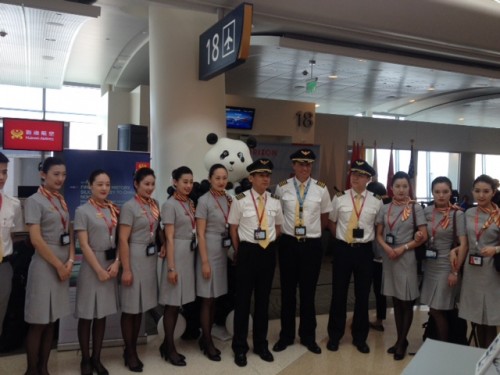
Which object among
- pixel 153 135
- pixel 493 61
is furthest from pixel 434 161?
pixel 153 135

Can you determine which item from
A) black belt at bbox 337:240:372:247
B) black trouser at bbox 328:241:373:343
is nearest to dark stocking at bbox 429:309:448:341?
black trouser at bbox 328:241:373:343

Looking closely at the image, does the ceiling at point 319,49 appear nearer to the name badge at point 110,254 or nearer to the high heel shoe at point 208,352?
the name badge at point 110,254

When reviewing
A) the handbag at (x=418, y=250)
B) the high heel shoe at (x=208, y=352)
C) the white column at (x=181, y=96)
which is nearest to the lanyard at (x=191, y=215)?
the high heel shoe at (x=208, y=352)

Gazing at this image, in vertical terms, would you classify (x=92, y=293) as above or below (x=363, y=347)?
above

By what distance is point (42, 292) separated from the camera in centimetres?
310

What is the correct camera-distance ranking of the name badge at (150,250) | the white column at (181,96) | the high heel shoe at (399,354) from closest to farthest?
the name badge at (150,250) → the high heel shoe at (399,354) → the white column at (181,96)

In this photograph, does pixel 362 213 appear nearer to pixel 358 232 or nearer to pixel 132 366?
pixel 358 232

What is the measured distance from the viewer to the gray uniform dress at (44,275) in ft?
10.1

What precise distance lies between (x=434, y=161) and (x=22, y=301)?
10622mm

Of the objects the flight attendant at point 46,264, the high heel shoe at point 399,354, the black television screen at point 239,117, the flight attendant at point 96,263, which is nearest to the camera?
the flight attendant at point 46,264

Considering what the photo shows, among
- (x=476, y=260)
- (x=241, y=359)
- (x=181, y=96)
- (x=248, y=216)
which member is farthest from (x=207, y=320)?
(x=181, y=96)

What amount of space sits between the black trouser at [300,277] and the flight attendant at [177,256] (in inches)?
31.5

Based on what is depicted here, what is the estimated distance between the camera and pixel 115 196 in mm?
4578

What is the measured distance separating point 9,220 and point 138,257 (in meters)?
0.91
